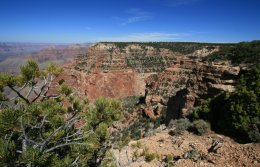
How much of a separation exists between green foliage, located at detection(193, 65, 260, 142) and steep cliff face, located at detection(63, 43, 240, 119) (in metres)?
3.20

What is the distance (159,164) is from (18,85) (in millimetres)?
7320

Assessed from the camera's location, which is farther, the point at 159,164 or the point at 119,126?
the point at 119,126

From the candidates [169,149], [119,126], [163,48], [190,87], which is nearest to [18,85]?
[169,149]

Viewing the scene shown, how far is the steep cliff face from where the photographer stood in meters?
20.0

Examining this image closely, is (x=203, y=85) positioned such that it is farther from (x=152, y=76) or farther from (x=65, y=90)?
(x=152, y=76)

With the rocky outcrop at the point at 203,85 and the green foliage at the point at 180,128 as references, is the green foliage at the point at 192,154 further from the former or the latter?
the rocky outcrop at the point at 203,85

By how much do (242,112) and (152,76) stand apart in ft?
103

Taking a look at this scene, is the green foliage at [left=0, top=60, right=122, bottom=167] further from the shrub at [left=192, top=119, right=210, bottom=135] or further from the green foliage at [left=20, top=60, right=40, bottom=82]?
the shrub at [left=192, top=119, right=210, bottom=135]

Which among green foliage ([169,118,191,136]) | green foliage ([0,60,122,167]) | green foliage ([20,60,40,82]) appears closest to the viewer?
green foliage ([0,60,122,167])

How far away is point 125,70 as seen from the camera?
59969mm

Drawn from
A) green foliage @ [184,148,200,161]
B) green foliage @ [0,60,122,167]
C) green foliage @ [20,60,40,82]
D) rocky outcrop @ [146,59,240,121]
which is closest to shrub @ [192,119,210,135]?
green foliage @ [184,148,200,161]

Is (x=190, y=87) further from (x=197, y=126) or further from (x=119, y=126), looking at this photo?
(x=119, y=126)

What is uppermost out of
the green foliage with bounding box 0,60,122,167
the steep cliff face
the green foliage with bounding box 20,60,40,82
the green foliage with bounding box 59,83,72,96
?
the green foliage with bounding box 20,60,40,82

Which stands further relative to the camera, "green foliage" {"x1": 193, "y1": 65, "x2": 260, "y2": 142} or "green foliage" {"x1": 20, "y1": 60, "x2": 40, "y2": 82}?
"green foliage" {"x1": 193, "y1": 65, "x2": 260, "y2": 142}
